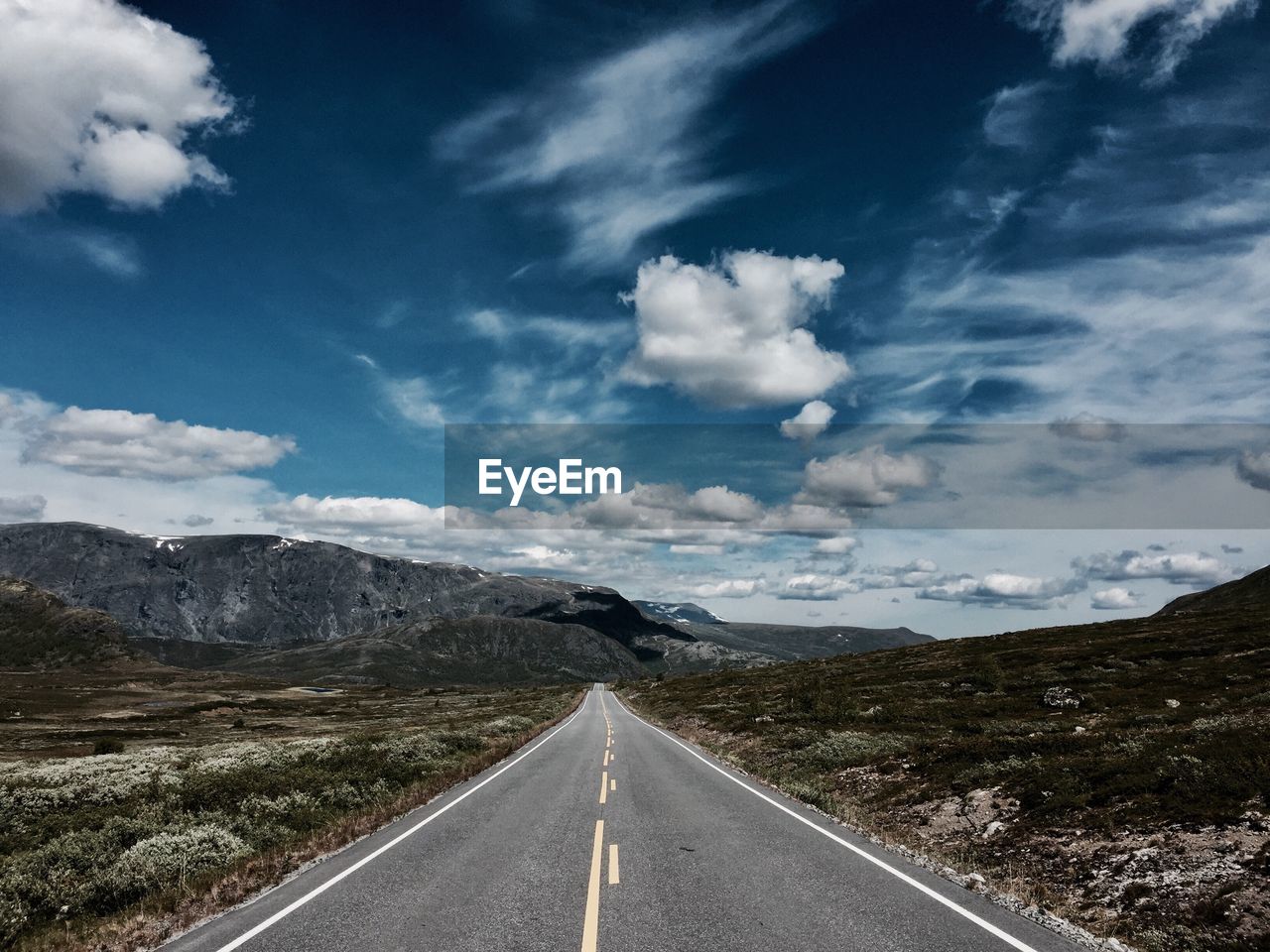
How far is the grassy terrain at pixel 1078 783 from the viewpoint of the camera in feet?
34.0

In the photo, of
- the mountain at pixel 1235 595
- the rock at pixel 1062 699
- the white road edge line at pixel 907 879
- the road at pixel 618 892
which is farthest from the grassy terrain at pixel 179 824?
the mountain at pixel 1235 595

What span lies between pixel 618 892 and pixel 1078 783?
11.9 meters

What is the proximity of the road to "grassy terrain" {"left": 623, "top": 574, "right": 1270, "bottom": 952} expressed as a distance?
199 cm

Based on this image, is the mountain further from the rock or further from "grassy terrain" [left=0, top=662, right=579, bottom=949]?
"grassy terrain" [left=0, top=662, right=579, bottom=949]

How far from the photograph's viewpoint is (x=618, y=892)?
10664mm

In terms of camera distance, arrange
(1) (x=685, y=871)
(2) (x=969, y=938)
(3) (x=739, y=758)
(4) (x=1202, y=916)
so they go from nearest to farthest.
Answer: (2) (x=969, y=938) → (4) (x=1202, y=916) → (1) (x=685, y=871) → (3) (x=739, y=758)

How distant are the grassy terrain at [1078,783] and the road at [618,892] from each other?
6.53ft

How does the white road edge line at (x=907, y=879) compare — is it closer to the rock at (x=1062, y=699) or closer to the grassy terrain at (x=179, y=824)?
the grassy terrain at (x=179, y=824)

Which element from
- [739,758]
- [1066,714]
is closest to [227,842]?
[739,758]

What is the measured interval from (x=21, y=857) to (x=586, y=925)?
39.3 ft

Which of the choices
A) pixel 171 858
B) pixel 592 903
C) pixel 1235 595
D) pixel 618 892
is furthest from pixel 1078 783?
pixel 1235 595

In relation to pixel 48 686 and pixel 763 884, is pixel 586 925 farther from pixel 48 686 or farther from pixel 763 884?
pixel 48 686

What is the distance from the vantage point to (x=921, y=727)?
105 feet

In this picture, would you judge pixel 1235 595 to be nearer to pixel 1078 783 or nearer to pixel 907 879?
pixel 1078 783
